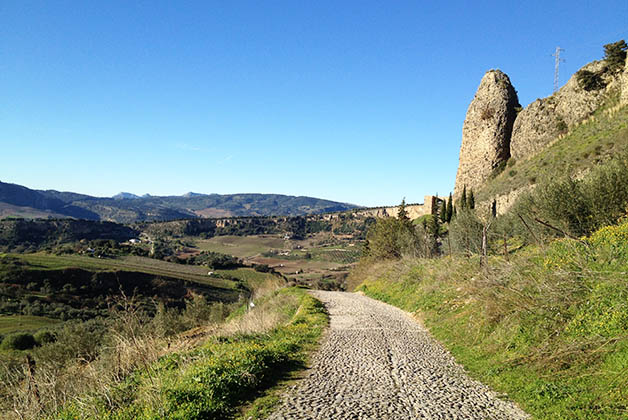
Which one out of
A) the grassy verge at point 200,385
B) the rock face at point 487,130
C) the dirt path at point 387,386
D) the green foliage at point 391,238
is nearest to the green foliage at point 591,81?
the rock face at point 487,130

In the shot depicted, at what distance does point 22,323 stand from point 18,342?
13488 mm

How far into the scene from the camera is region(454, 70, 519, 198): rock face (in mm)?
67250

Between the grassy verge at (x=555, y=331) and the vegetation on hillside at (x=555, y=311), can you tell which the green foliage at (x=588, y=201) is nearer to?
the vegetation on hillside at (x=555, y=311)

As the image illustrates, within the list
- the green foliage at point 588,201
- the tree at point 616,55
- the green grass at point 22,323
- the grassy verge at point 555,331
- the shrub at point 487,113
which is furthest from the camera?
the shrub at point 487,113

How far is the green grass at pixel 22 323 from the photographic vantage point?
42537 millimetres

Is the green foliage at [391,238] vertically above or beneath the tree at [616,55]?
beneath

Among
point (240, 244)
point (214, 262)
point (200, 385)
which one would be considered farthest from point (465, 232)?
point (240, 244)

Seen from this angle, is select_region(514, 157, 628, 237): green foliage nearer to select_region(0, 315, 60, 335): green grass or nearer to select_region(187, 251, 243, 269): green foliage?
select_region(0, 315, 60, 335): green grass

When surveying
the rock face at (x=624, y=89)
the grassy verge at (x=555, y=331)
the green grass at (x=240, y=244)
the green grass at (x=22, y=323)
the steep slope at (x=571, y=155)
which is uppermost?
the rock face at (x=624, y=89)

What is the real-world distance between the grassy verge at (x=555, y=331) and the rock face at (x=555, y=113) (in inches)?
1949

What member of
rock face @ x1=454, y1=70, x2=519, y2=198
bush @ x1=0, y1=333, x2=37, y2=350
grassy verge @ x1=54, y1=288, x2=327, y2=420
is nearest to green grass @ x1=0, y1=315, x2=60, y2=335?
bush @ x1=0, y1=333, x2=37, y2=350

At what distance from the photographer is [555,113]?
183 feet

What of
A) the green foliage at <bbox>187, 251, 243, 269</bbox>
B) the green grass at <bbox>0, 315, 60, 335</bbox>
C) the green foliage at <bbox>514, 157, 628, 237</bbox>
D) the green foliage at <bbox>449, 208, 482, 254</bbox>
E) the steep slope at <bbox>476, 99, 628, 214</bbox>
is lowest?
the green grass at <bbox>0, 315, 60, 335</bbox>

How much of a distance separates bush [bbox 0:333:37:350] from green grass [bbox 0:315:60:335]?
6.29m
